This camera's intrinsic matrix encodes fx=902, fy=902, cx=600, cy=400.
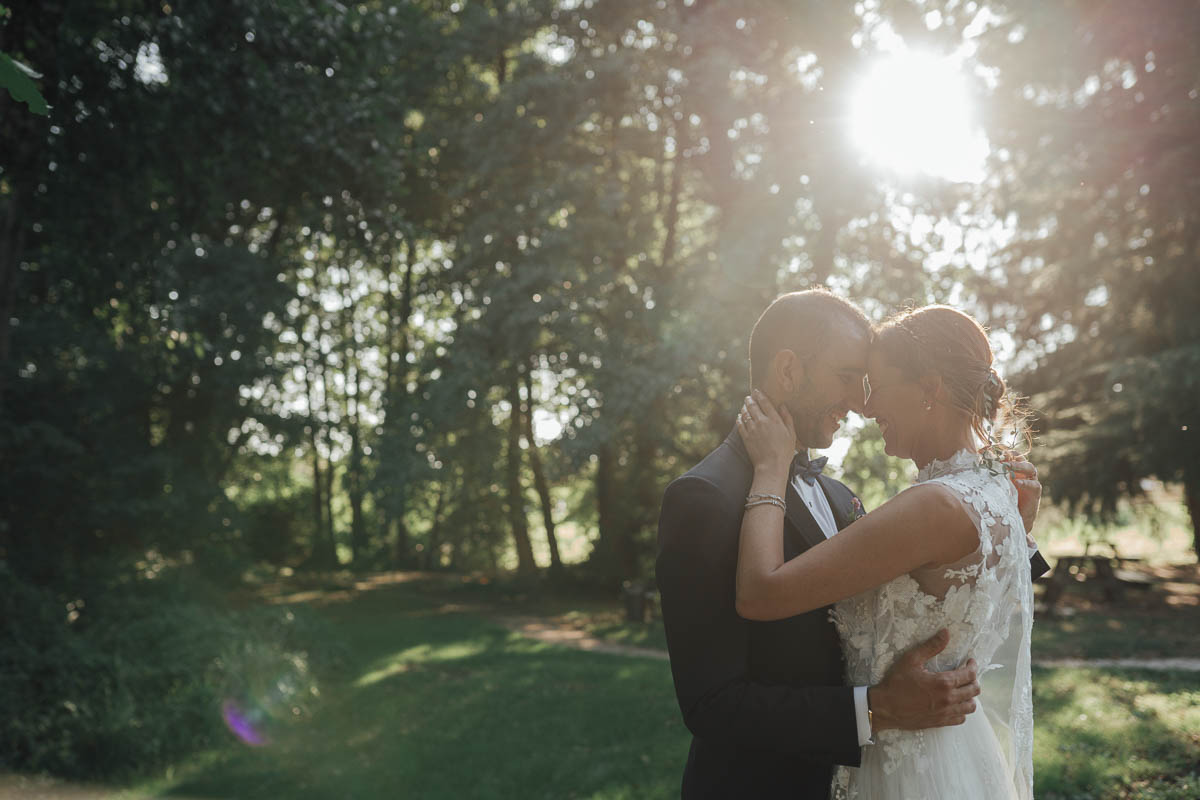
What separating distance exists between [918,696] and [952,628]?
0.24 metres

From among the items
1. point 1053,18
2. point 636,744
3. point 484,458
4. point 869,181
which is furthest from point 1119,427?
point 484,458

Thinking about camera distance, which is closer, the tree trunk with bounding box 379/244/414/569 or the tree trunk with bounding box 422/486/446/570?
the tree trunk with bounding box 379/244/414/569

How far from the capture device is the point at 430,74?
19578 mm

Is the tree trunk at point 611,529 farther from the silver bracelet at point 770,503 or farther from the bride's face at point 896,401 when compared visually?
the silver bracelet at point 770,503

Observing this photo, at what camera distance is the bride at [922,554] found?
7.79 ft

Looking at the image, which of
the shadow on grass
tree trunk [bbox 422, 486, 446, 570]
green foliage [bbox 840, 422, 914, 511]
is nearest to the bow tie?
the shadow on grass

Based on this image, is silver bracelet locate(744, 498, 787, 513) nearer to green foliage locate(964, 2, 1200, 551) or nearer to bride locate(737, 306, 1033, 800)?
bride locate(737, 306, 1033, 800)

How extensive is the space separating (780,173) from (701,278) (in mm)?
2343

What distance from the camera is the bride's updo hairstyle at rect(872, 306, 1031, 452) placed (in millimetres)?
2668

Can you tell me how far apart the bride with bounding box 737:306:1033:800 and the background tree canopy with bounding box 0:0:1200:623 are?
8.90 meters

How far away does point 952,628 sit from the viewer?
2.59m

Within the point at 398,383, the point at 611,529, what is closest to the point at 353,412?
the point at 398,383

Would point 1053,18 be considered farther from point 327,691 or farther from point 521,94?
point 327,691

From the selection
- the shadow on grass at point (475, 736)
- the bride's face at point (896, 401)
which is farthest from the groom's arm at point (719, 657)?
the shadow on grass at point (475, 736)
